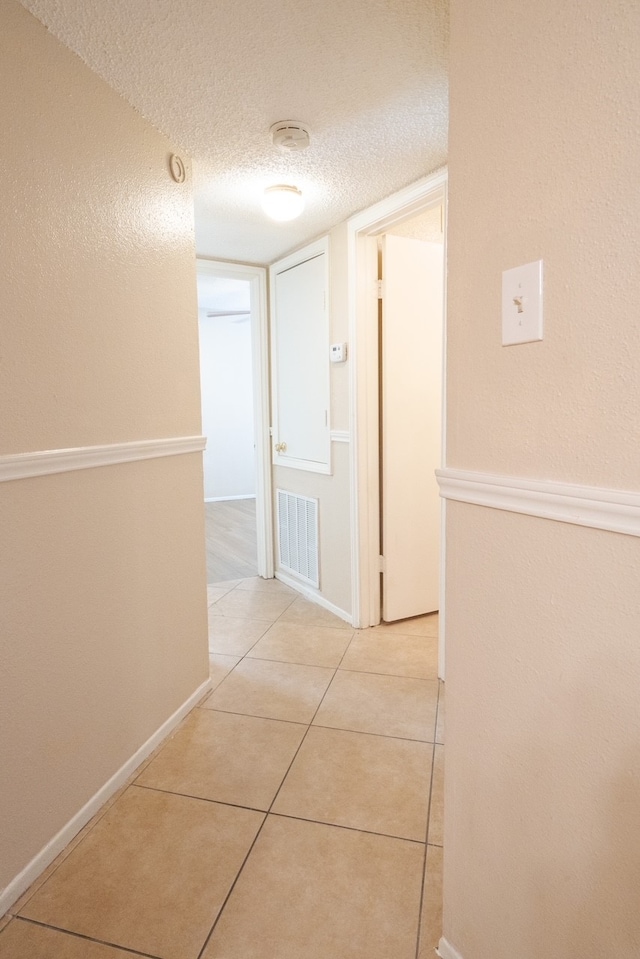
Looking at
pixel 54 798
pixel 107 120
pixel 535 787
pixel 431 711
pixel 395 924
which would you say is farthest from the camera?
pixel 431 711

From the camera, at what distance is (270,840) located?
1.37 m

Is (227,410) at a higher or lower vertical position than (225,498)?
higher

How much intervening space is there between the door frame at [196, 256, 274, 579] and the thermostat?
0.76 meters

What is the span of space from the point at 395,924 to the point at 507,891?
40cm

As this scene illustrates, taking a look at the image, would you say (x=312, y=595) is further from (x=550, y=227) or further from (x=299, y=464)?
(x=550, y=227)

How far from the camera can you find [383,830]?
4.58ft

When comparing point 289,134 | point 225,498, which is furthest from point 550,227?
point 225,498

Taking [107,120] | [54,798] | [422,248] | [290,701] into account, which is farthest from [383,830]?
[422,248]

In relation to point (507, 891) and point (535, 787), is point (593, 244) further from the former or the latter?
point (507, 891)

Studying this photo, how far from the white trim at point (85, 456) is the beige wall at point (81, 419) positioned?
0.08 feet

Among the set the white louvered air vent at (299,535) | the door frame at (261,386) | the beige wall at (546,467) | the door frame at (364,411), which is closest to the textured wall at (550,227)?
the beige wall at (546,467)

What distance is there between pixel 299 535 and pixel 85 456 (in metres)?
1.94

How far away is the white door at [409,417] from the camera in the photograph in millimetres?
2559

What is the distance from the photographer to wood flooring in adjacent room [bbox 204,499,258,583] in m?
3.74
